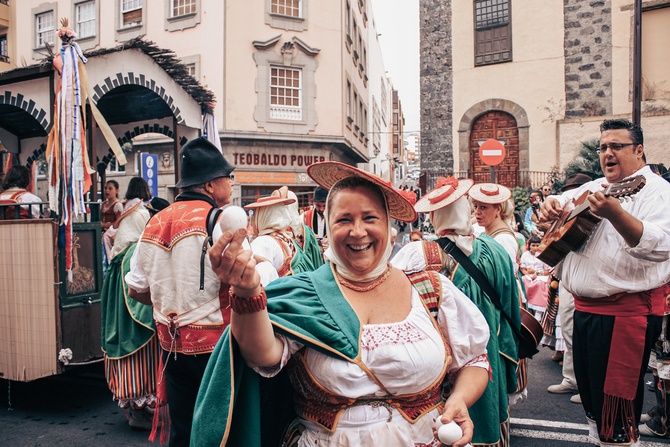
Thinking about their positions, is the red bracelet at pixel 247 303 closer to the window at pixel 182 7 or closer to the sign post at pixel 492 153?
the sign post at pixel 492 153

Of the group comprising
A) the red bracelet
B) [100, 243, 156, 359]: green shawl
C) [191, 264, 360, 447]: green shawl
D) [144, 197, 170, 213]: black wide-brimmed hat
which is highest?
[144, 197, 170, 213]: black wide-brimmed hat

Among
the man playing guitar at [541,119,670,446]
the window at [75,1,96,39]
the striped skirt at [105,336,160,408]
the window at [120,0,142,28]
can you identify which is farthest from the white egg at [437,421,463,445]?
the window at [75,1,96,39]

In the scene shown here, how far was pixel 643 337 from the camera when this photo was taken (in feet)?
11.4

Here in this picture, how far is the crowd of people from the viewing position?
1.83m

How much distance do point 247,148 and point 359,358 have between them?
19355 mm

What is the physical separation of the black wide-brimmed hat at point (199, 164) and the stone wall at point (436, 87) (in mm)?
17261

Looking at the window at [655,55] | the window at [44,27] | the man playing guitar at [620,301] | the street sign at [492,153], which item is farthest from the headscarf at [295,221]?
the window at [44,27]

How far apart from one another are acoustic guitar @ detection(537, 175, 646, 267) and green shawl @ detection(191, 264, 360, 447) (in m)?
1.98

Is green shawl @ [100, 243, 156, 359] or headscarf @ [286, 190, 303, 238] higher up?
headscarf @ [286, 190, 303, 238]

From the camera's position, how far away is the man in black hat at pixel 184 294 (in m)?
3.34

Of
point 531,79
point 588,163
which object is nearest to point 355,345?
point 588,163

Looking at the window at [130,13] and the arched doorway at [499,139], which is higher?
the window at [130,13]

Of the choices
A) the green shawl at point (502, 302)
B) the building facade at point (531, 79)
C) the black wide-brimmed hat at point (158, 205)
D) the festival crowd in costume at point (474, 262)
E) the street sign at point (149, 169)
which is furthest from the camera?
the building facade at point (531, 79)

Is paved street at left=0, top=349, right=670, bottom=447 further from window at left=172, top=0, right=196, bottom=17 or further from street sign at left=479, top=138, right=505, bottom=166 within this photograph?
window at left=172, top=0, right=196, bottom=17
